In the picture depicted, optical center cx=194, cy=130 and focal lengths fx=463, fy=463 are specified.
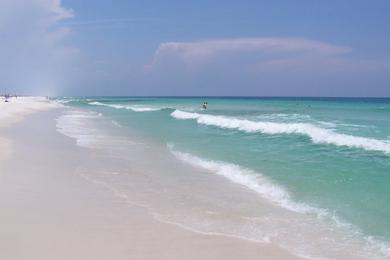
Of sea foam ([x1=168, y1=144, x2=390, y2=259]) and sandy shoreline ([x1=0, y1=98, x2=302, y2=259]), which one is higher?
sea foam ([x1=168, y1=144, x2=390, y2=259])

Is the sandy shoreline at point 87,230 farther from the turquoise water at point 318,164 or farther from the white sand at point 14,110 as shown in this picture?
the white sand at point 14,110

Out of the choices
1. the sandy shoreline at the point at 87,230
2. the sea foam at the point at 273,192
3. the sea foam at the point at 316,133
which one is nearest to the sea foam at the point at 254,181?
the sea foam at the point at 273,192

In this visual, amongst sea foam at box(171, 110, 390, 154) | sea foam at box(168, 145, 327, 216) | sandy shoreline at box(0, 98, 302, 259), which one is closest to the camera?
sandy shoreline at box(0, 98, 302, 259)

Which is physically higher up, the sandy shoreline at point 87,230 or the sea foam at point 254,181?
the sea foam at point 254,181

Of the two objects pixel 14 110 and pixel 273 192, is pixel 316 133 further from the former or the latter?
pixel 14 110

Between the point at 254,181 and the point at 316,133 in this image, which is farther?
the point at 316,133

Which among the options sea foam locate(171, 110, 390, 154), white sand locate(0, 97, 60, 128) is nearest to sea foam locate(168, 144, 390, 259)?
sea foam locate(171, 110, 390, 154)

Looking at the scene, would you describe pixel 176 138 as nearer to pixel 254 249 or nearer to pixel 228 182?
pixel 228 182

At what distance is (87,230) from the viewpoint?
6879mm

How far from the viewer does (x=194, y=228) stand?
7.18 meters

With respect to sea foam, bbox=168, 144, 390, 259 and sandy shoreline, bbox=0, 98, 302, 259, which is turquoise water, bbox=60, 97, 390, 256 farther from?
sandy shoreline, bbox=0, 98, 302, 259

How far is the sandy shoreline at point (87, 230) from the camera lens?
597 cm

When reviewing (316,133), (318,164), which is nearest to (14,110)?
(316,133)

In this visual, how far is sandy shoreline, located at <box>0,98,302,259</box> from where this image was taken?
597 centimetres
